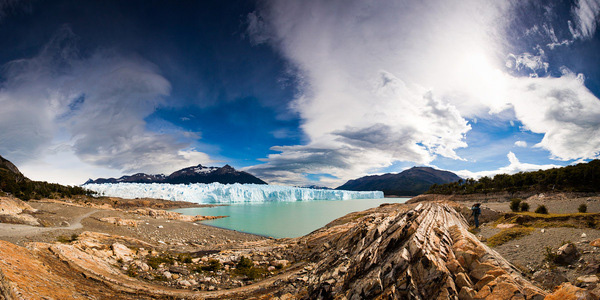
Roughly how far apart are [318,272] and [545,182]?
7909cm

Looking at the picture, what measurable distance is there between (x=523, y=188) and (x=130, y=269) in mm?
84911

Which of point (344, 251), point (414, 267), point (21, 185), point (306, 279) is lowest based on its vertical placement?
point (306, 279)

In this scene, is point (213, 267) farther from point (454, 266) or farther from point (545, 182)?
point (545, 182)

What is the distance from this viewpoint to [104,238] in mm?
17844

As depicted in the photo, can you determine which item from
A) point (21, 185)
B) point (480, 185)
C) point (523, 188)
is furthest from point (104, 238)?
point (480, 185)

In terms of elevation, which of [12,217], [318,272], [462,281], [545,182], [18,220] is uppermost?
[545,182]

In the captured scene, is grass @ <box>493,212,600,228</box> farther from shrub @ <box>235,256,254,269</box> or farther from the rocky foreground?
shrub @ <box>235,256,254,269</box>

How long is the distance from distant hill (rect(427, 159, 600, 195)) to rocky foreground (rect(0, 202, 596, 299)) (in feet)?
215

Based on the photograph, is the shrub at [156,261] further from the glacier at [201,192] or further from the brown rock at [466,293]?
the glacier at [201,192]

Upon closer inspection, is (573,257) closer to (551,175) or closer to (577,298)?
(577,298)

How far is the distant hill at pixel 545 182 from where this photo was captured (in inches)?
1919

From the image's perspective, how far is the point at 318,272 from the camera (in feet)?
31.8

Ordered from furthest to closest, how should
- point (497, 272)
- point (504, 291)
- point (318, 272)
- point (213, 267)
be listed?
1. point (213, 267)
2. point (318, 272)
3. point (497, 272)
4. point (504, 291)

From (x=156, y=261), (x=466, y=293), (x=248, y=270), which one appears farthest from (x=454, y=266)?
(x=156, y=261)
